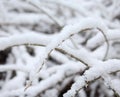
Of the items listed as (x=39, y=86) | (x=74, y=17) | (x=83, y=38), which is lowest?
(x=39, y=86)

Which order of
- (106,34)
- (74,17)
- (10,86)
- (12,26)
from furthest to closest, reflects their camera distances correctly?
(74,17) < (12,26) < (10,86) < (106,34)

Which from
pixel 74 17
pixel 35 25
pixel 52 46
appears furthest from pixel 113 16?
pixel 52 46

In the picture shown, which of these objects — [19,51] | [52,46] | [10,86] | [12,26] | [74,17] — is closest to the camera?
[52,46]

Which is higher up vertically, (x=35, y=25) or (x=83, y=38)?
(x=35, y=25)

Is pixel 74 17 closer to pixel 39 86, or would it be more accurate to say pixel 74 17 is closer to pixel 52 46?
pixel 39 86

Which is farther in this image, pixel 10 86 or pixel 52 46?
pixel 10 86

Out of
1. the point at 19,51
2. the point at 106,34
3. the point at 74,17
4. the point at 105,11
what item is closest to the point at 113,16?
the point at 105,11
